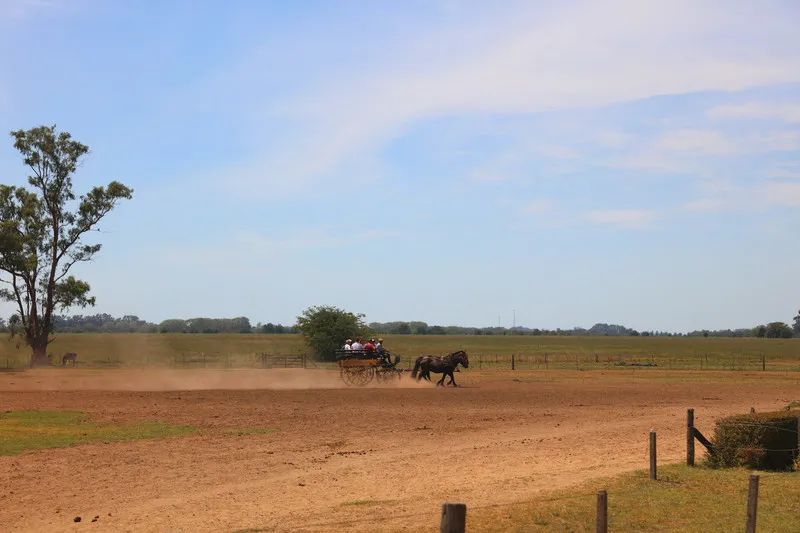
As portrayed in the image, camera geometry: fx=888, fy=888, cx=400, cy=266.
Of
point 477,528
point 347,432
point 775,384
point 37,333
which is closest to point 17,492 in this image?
point 477,528

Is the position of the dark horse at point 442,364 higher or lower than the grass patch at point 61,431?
higher

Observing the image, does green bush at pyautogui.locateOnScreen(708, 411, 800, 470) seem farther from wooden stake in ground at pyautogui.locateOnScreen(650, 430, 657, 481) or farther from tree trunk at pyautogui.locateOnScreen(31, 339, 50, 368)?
tree trunk at pyautogui.locateOnScreen(31, 339, 50, 368)

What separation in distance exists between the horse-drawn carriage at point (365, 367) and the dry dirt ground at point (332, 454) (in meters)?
2.90

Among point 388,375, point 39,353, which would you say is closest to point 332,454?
point 388,375

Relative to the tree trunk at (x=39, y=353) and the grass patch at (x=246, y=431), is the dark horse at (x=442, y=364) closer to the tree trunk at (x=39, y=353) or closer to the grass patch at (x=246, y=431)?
the grass patch at (x=246, y=431)

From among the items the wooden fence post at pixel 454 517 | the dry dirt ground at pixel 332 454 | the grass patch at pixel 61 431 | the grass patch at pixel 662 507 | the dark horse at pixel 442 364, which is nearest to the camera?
the wooden fence post at pixel 454 517

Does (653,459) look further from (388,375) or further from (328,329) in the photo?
(328,329)

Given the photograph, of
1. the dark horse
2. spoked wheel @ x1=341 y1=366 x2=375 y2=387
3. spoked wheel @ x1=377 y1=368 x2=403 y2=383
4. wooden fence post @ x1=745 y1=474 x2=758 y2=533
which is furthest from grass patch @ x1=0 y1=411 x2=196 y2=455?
the dark horse

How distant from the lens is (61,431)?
24359mm

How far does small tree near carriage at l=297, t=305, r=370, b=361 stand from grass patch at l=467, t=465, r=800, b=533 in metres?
57.2

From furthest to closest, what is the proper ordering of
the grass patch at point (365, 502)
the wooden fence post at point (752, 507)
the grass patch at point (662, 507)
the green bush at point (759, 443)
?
the green bush at point (759, 443) → the grass patch at point (365, 502) → the grass patch at point (662, 507) → the wooden fence post at point (752, 507)

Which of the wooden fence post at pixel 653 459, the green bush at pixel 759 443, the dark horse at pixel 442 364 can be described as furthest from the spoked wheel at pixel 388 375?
the wooden fence post at pixel 653 459

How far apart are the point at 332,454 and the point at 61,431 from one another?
849cm

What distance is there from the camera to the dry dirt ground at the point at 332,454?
14781 millimetres
